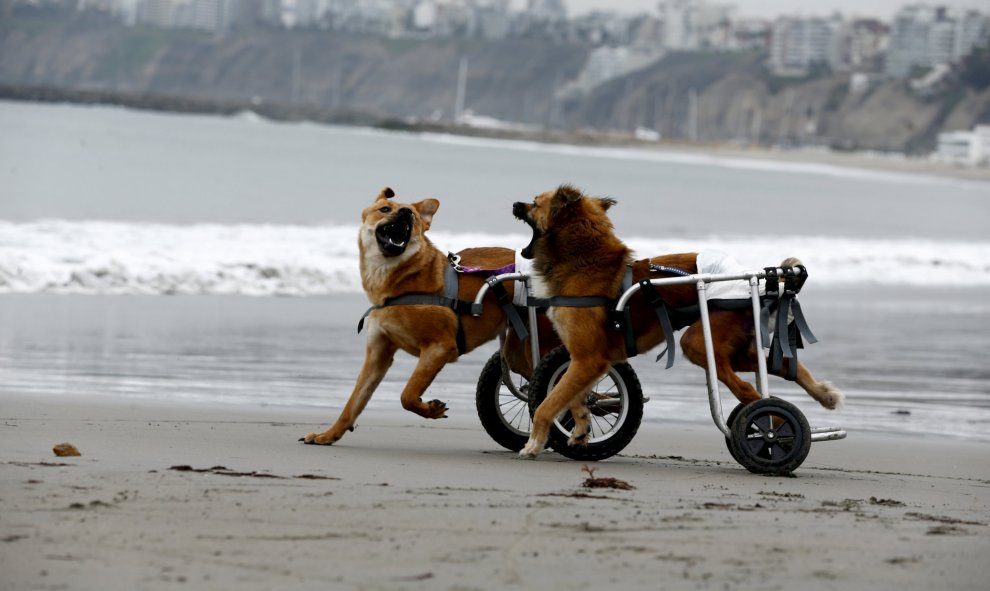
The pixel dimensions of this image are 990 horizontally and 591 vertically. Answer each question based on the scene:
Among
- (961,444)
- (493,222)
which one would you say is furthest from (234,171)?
(961,444)

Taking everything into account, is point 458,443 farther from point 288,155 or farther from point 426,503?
point 288,155

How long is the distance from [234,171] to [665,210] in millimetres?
17932

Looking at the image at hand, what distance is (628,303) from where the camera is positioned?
24.1 ft

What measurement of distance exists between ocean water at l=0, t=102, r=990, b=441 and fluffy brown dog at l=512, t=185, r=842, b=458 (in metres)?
2.29

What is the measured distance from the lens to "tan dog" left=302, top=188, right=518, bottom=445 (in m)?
7.55

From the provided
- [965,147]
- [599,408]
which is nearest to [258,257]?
[599,408]

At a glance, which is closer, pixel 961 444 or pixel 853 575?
pixel 853 575

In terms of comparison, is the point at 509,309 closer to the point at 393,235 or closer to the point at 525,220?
the point at 525,220

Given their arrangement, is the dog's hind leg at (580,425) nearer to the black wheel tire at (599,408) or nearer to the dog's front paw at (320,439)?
the black wheel tire at (599,408)

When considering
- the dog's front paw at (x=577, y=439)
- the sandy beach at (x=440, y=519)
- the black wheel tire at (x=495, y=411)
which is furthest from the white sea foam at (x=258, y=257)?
the sandy beach at (x=440, y=519)

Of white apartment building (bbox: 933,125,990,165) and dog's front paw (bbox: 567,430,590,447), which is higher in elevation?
white apartment building (bbox: 933,125,990,165)

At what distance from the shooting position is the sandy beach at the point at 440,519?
4.46 m

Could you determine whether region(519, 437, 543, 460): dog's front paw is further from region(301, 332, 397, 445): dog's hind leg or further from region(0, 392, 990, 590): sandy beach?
region(301, 332, 397, 445): dog's hind leg

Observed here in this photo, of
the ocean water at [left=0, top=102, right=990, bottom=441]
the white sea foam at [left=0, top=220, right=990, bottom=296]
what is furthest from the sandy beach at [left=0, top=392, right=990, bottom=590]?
the white sea foam at [left=0, top=220, right=990, bottom=296]
